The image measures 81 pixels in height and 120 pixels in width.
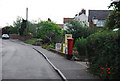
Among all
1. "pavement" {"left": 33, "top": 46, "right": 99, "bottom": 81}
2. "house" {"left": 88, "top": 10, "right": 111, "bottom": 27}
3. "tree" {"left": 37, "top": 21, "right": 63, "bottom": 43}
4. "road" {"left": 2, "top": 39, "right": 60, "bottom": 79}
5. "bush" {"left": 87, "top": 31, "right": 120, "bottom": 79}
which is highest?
"house" {"left": 88, "top": 10, "right": 111, "bottom": 27}

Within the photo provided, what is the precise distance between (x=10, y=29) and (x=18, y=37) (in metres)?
14.3

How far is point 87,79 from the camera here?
31.2 feet

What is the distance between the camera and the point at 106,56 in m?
8.63

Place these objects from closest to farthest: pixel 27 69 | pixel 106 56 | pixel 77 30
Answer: pixel 106 56
pixel 27 69
pixel 77 30

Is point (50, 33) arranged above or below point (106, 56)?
above

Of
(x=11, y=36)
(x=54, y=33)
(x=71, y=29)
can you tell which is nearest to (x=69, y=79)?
(x=71, y=29)

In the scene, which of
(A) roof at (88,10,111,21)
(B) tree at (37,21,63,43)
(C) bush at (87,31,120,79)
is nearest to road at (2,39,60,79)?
(C) bush at (87,31,120,79)

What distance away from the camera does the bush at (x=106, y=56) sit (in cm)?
805

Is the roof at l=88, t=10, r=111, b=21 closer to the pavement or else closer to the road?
the road

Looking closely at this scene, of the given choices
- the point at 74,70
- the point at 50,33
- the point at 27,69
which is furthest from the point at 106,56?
the point at 50,33

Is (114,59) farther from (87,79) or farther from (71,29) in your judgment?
(71,29)

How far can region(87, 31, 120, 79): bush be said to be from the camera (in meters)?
8.05

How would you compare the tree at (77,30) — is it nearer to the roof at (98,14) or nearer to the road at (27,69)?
the road at (27,69)

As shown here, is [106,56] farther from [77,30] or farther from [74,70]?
[77,30]
